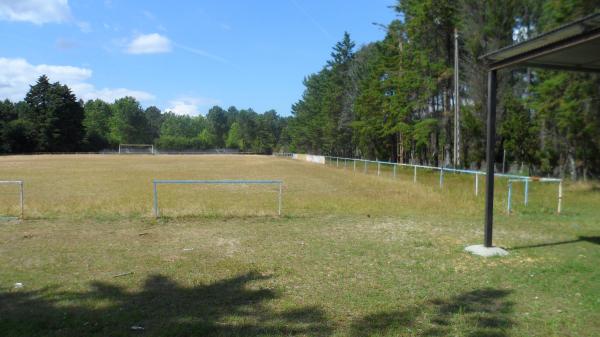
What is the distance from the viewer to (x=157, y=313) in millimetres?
4852

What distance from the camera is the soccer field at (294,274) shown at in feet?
15.0

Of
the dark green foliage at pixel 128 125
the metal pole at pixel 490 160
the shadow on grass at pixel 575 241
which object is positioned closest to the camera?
the metal pole at pixel 490 160

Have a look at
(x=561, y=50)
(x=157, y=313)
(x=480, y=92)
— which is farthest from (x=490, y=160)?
(x=480, y=92)

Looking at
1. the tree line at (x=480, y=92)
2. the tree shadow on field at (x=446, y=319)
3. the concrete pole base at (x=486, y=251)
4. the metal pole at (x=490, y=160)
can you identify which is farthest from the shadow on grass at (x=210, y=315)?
the tree line at (x=480, y=92)

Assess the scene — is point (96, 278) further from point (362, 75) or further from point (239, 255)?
point (362, 75)

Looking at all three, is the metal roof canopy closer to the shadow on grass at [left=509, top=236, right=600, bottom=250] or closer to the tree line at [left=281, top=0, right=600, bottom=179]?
the shadow on grass at [left=509, top=236, right=600, bottom=250]

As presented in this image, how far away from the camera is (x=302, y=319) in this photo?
4.65m

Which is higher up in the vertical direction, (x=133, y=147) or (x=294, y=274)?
(x=133, y=147)

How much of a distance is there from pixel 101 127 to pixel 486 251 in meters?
147

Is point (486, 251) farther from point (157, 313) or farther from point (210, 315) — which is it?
point (157, 313)

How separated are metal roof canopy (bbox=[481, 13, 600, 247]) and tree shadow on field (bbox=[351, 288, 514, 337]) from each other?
310 cm

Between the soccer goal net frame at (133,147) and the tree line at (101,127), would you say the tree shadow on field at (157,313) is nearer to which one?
the tree line at (101,127)

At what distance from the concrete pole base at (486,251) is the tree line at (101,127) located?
325 ft

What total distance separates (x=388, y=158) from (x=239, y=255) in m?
54.6
